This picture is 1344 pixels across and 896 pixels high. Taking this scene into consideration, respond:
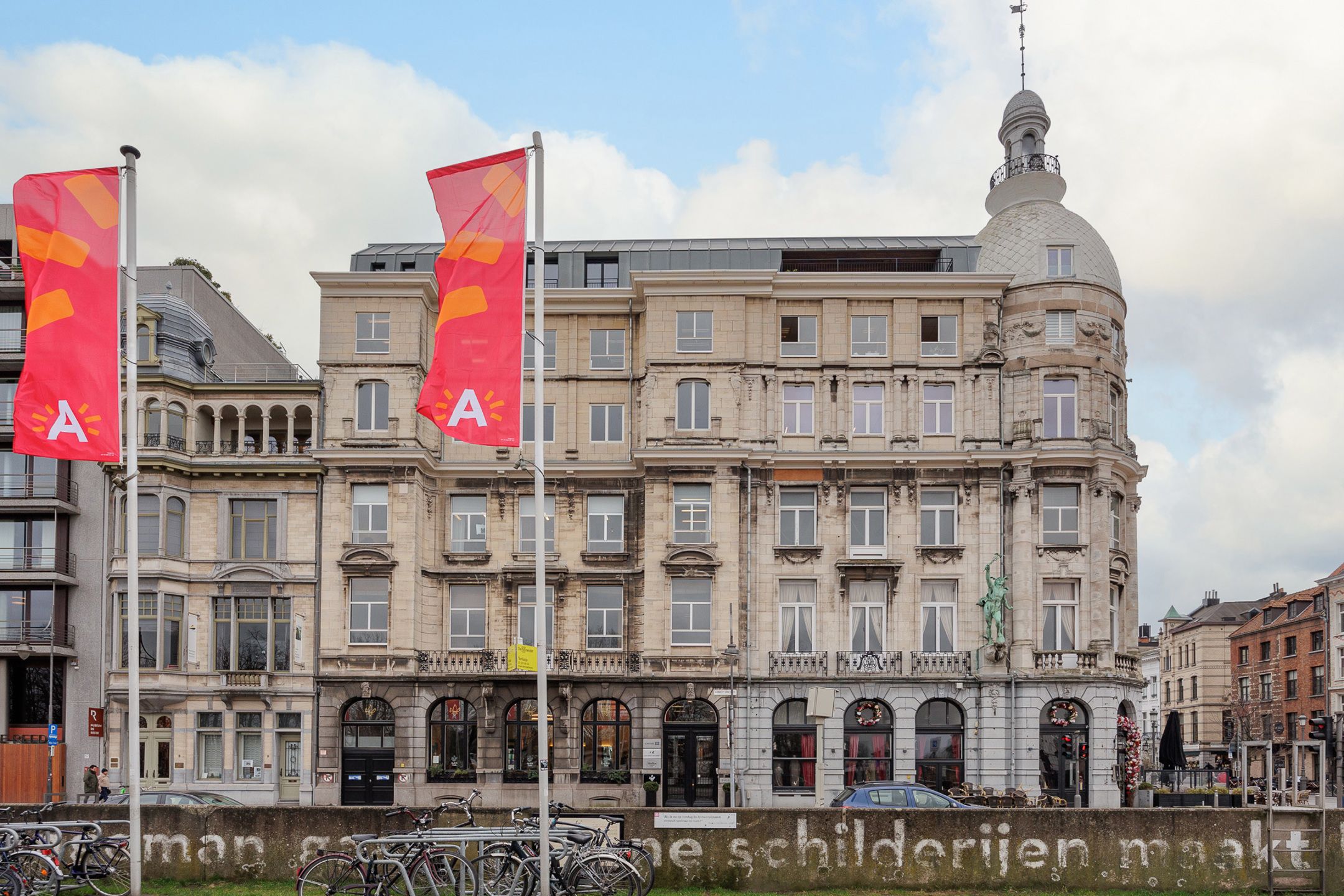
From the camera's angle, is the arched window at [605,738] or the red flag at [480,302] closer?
the red flag at [480,302]

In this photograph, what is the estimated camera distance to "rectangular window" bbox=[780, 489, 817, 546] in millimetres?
51094

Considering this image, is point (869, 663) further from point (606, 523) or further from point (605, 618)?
point (606, 523)

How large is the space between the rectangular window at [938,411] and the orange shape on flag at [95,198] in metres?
35.1

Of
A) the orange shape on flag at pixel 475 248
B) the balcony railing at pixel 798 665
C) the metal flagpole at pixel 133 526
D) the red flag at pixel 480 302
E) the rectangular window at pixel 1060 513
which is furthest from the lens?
the rectangular window at pixel 1060 513

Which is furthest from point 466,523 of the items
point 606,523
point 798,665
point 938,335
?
point 938,335

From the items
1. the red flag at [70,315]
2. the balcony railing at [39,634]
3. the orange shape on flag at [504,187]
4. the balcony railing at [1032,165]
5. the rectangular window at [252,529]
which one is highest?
the balcony railing at [1032,165]

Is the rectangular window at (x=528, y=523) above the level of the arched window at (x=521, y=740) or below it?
above

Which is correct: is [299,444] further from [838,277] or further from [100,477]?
[838,277]

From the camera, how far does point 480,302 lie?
72.1 feet

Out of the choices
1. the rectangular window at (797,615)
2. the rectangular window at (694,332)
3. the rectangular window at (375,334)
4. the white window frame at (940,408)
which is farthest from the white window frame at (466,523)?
the white window frame at (940,408)

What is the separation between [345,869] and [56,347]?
1052 cm

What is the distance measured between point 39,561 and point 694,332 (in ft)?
93.5

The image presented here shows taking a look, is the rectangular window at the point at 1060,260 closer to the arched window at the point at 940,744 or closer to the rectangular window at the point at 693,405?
the rectangular window at the point at 693,405

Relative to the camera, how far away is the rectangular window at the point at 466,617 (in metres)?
51.7
